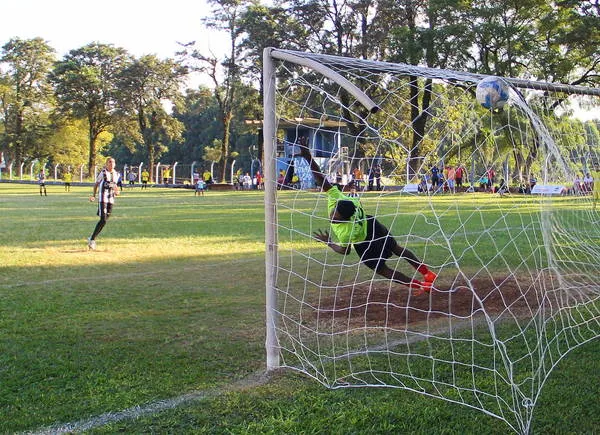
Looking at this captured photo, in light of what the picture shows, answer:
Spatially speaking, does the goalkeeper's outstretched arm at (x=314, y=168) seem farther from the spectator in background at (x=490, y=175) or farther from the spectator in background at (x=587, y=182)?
the spectator in background at (x=587, y=182)

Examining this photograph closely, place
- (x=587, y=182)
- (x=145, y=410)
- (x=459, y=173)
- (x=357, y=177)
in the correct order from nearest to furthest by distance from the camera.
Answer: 1. (x=145, y=410)
2. (x=357, y=177)
3. (x=587, y=182)
4. (x=459, y=173)

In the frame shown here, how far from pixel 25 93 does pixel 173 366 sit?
62.2m

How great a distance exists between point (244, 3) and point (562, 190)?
46.2 metres

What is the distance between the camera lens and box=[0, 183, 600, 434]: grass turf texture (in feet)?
11.6

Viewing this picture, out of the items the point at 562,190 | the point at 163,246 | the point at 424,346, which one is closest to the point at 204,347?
the point at 424,346

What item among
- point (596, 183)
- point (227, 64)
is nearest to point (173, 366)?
point (596, 183)

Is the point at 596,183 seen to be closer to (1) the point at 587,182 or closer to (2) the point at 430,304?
(1) the point at 587,182

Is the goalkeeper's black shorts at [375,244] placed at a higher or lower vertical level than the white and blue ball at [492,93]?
lower

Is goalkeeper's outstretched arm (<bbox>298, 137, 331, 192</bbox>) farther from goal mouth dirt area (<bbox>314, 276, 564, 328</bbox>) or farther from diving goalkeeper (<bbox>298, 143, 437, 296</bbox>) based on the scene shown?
goal mouth dirt area (<bbox>314, 276, 564, 328</bbox>)

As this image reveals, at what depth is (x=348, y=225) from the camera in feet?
20.0

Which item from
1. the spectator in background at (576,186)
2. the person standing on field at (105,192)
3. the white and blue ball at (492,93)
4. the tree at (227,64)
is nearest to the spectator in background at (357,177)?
the spectator in background at (576,186)

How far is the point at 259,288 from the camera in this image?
745 cm

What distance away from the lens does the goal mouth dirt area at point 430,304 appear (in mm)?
5762

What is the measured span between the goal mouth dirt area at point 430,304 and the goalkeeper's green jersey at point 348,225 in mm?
581
